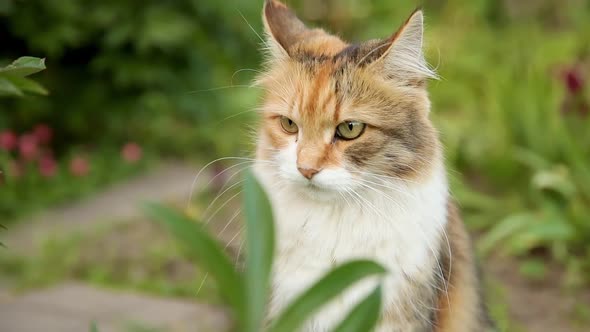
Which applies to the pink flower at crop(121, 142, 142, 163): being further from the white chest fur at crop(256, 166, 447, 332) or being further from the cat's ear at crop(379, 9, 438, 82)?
the cat's ear at crop(379, 9, 438, 82)

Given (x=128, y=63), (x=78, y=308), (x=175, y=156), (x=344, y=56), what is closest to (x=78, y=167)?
(x=128, y=63)

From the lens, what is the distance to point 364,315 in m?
1.02

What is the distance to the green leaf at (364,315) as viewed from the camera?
39.6 inches

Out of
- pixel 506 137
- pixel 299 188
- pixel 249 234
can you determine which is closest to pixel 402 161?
pixel 299 188

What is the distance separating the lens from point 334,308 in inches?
96.7

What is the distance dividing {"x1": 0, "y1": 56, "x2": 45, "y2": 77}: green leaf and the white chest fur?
3.82 ft

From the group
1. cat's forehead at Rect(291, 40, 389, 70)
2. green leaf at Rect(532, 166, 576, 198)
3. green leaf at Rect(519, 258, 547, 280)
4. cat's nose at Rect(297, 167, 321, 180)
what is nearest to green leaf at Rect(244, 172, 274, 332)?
cat's nose at Rect(297, 167, 321, 180)

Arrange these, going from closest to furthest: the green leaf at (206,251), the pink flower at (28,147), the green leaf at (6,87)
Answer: the green leaf at (206,251) < the green leaf at (6,87) < the pink flower at (28,147)

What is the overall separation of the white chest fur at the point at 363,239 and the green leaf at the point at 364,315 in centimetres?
140

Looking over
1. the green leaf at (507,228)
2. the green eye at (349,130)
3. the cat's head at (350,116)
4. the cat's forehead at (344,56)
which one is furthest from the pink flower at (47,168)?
the green eye at (349,130)

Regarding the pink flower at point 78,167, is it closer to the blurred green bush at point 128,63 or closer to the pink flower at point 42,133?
the pink flower at point 42,133

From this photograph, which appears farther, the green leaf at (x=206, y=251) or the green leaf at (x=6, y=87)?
the green leaf at (x=6, y=87)

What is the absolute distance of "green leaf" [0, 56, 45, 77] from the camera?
1.43 m

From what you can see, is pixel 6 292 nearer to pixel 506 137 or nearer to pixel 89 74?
pixel 89 74
